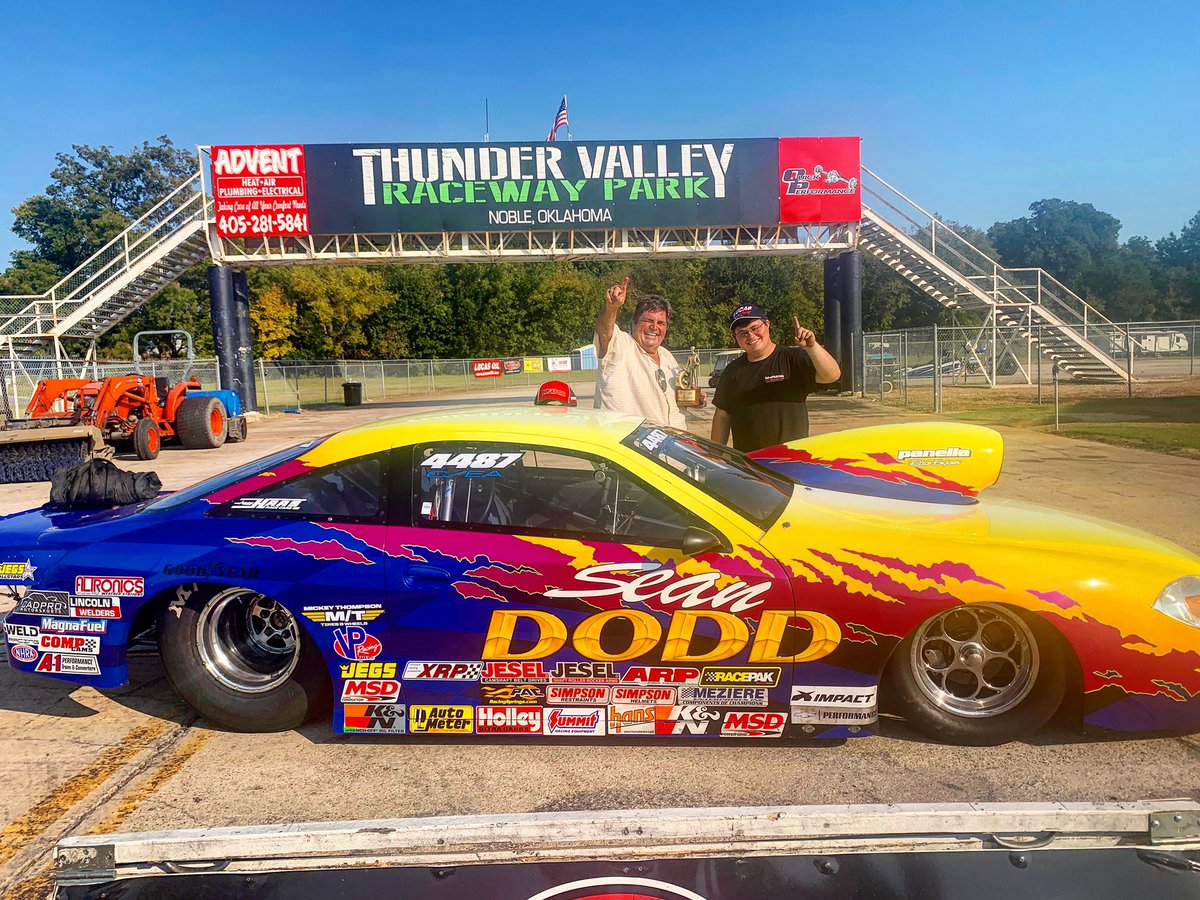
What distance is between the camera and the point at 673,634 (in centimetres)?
304

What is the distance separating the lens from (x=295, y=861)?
2340 mm

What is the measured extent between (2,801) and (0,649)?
204 centimetres

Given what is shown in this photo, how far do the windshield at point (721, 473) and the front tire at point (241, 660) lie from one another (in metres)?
1.58

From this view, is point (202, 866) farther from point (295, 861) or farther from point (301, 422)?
point (301, 422)

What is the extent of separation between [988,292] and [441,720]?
2652 centimetres

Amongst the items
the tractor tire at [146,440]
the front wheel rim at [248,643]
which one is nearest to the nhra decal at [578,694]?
the front wheel rim at [248,643]

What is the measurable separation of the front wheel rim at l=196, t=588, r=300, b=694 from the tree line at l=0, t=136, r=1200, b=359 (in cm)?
3588

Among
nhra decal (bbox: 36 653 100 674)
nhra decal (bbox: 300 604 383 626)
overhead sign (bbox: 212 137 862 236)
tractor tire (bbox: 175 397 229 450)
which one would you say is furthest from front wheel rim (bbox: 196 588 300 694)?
overhead sign (bbox: 212 137 862 236)

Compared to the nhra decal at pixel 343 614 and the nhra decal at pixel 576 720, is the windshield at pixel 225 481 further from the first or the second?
the nhra decal at pixel 576 720

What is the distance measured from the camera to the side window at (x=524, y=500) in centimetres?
321

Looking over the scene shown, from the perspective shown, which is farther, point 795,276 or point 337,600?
point 795,276

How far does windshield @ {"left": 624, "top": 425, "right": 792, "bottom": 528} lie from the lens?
3312mm

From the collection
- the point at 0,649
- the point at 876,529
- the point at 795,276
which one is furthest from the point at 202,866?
the point at 795,276

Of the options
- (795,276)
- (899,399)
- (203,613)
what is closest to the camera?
(203,613)
